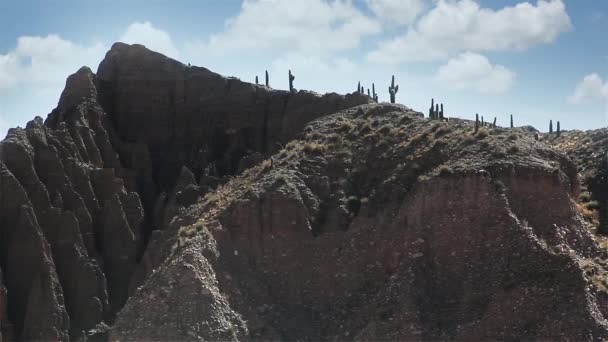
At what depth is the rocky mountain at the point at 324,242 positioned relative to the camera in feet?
163

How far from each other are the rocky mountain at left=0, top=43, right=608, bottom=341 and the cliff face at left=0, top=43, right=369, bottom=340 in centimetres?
13

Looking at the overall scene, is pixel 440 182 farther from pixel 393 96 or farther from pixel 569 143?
pixel 569 143

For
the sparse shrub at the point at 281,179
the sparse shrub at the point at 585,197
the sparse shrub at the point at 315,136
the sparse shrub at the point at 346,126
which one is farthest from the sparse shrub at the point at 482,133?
the sparse shrub at the point at 315,136

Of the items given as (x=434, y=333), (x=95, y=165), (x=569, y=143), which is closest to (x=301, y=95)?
(x=95, y=165)

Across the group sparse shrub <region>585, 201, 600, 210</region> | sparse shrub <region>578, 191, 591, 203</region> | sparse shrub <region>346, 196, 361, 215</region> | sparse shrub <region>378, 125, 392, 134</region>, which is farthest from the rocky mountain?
sparse shrub <region>578, 191, 591, 203</region>

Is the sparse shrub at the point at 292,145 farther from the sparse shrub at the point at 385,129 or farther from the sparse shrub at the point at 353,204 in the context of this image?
the sparse shrub at the point at 353,204

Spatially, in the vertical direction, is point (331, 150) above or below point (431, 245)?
above

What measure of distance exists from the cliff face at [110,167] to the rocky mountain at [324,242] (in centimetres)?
13

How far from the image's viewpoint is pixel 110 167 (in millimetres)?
74375

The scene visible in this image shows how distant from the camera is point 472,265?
51156 mm

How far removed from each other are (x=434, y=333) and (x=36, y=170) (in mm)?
28486

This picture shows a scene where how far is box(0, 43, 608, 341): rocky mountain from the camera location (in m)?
49.7

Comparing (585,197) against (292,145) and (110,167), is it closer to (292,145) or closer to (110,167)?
(292,145)

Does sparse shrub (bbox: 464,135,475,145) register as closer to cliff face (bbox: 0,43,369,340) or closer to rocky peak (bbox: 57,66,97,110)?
cliff face (bbox: 0,43,369,340)
